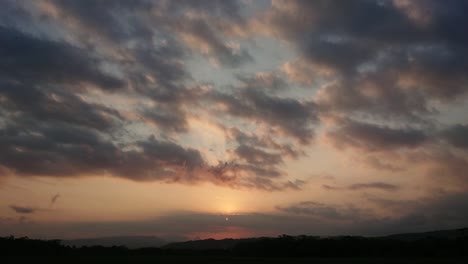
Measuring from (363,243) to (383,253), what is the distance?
608cm

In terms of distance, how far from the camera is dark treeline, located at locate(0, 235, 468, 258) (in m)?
70.8

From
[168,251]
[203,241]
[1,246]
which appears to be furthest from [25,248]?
[203,241]

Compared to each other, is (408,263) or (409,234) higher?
(409,234)

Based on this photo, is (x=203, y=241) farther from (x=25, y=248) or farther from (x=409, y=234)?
(x=25, y=248)

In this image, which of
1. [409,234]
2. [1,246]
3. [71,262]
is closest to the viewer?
[71,262]

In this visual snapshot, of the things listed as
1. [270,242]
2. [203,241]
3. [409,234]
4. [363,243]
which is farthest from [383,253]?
[203,241]

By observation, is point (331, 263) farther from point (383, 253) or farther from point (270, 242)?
point (270, 242)

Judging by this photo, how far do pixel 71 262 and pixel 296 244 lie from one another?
40.5m

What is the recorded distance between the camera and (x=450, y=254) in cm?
7094

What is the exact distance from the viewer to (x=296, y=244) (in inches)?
3132

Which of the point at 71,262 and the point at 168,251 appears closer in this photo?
the point at 71,262

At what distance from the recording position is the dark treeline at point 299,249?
70812mm

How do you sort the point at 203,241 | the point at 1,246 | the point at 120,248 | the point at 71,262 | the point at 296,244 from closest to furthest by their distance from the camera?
the point at 71,262
the point at 1,246
the point at 120,248
the point at 296,244
the point at 203,241

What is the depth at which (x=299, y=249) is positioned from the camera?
77562 millimetres
